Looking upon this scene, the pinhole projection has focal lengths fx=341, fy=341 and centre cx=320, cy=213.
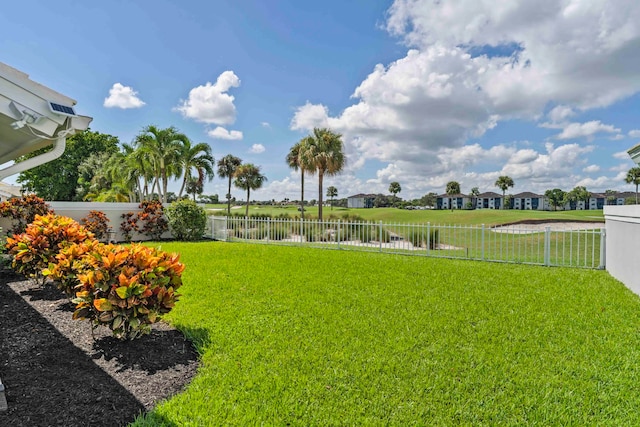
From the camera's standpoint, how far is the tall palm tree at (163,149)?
20.0 metres

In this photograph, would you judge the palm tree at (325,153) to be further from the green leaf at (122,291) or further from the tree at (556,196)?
the tree at (556,196)

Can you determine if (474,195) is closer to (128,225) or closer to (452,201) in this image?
(452,201)

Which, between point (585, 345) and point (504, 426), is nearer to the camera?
point (504, 426)

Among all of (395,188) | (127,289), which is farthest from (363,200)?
(127,289)

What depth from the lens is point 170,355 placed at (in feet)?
11.2

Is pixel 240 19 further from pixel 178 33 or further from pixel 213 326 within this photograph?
pixel 213 326

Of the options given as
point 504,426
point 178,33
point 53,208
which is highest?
point 178,33

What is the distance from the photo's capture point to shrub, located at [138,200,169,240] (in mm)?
14516

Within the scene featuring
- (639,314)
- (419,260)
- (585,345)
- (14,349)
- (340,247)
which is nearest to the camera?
(14,349)

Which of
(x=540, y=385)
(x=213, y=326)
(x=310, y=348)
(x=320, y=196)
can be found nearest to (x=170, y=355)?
(x=213, y=326)

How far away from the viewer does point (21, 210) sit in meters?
10.3

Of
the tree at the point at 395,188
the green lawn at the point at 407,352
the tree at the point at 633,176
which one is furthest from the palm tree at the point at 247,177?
the tree at the point at 633,176

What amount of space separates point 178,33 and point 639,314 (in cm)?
1183

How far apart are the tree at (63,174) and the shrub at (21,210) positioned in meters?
25.1
